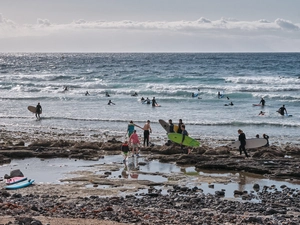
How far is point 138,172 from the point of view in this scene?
19.3 metres

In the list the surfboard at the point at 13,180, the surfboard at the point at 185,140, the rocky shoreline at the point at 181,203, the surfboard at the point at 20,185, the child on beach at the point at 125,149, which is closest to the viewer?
the rocky shoreline at the point at 181,203

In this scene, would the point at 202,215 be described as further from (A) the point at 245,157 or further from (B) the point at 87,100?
→ (B) the point at 87,100

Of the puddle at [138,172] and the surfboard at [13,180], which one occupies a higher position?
the surfboard at [13,180]

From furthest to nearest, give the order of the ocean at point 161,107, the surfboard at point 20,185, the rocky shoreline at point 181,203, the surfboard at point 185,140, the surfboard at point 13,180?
1. the ocean at point 161,107
2. the surfboard at point 185,140
3. the surfboard at point 13,180
4. the surfboard at point 20,185
5. the rocky shoreline at point 181,203

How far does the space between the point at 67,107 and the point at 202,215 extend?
33258mm

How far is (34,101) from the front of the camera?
50.5 meters

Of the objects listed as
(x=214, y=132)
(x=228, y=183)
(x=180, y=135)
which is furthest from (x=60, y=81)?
(x=228, y=183)

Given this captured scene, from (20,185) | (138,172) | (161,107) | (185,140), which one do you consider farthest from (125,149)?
(161,107)

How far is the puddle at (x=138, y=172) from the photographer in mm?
17253

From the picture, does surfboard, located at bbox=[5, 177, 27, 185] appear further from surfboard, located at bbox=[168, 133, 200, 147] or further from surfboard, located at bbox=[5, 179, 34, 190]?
surfboard, located at bbox=[168, 133, 200, 147]

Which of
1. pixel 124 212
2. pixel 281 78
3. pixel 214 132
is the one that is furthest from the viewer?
pixel 281 78

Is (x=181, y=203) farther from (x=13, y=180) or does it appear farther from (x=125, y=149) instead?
(x=125, y=149)

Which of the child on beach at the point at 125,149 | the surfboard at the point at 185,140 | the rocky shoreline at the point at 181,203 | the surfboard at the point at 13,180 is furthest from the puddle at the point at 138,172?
the surfboard at the point at 185,140

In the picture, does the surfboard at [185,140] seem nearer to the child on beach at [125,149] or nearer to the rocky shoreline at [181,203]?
the rocky shoreline at [181,203]
